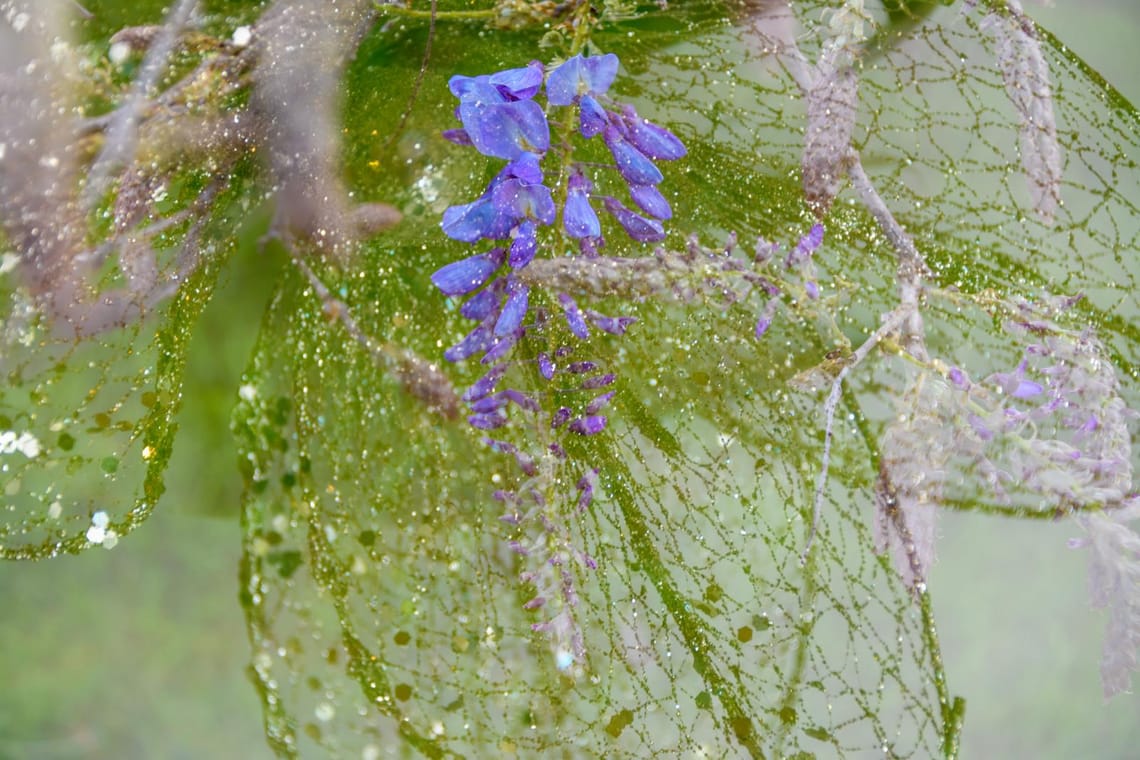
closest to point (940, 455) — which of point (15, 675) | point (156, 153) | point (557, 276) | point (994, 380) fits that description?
point (994, 380)

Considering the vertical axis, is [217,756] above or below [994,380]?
below

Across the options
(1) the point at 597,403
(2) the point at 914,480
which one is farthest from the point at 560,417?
(2) the point at 914,480

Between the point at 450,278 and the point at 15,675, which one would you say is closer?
the point at 450,278

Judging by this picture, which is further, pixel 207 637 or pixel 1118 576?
pixel 207 637

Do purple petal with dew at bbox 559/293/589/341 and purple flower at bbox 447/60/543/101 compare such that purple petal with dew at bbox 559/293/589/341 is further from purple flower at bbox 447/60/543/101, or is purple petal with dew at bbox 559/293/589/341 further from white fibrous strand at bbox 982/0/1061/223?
white fibrous strand at bbox 982/0/1061/223

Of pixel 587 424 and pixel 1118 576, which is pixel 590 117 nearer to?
pixel 587 424

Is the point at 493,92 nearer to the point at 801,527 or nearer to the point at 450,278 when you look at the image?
the point at 450,278

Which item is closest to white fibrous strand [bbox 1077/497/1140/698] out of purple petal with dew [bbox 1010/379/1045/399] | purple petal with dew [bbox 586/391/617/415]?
purple petal with dew [bbox 1010/379/1045/399]
